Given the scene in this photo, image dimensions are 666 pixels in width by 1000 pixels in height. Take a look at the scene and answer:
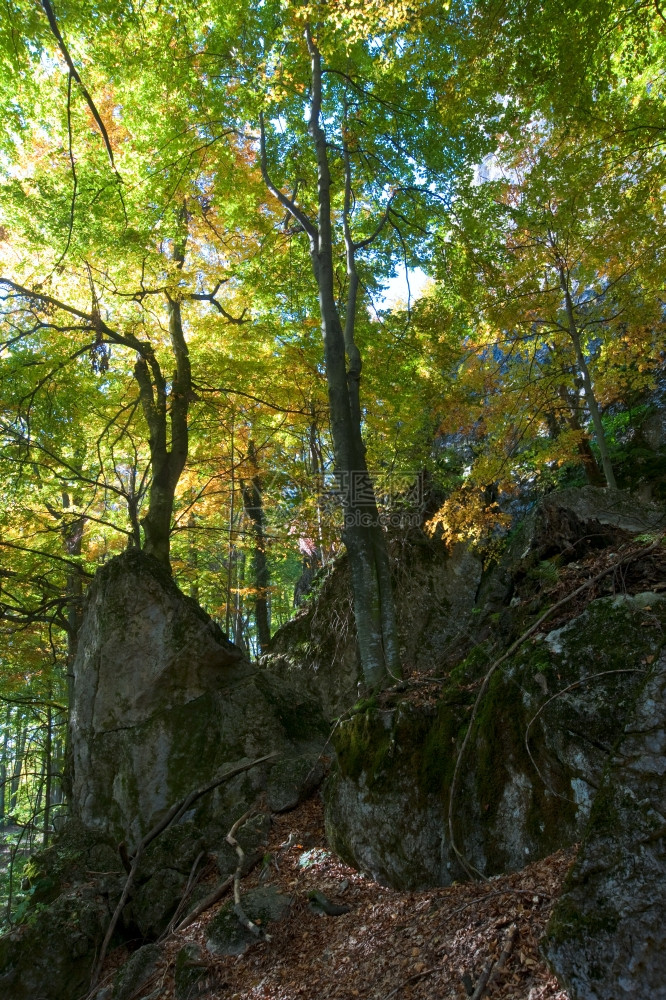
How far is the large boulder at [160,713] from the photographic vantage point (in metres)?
6.51

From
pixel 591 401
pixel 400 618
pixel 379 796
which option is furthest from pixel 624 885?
pixel 400 618

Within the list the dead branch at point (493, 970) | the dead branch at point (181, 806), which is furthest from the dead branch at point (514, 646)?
the dead branch at point (181, 806)

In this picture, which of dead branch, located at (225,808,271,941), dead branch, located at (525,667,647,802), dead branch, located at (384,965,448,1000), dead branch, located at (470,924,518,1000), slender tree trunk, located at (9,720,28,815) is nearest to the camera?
dead branch, located at (470,924,518,1000)

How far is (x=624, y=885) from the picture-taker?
2148 millimetres

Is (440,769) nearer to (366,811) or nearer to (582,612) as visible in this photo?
(366,811)

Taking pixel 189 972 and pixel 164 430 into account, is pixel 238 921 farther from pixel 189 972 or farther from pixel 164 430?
pixel 164 430

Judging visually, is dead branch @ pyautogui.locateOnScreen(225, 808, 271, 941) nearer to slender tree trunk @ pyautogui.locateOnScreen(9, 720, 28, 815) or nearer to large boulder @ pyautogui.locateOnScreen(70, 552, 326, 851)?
large boulder @ pyautogui.locateOnScreen(70, 552, 326, 851)

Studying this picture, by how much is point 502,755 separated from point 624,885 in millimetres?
1471

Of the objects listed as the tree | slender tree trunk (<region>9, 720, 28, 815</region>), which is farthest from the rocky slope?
slender tree trunk (<region>9, 720, 28, 815</region>)

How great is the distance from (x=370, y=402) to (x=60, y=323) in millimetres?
5071

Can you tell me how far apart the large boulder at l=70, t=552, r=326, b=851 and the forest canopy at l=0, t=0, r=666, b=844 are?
1.14m

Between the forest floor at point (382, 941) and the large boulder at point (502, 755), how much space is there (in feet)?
0.61

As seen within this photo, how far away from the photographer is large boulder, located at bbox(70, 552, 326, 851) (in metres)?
6.51

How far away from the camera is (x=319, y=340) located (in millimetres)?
9102
